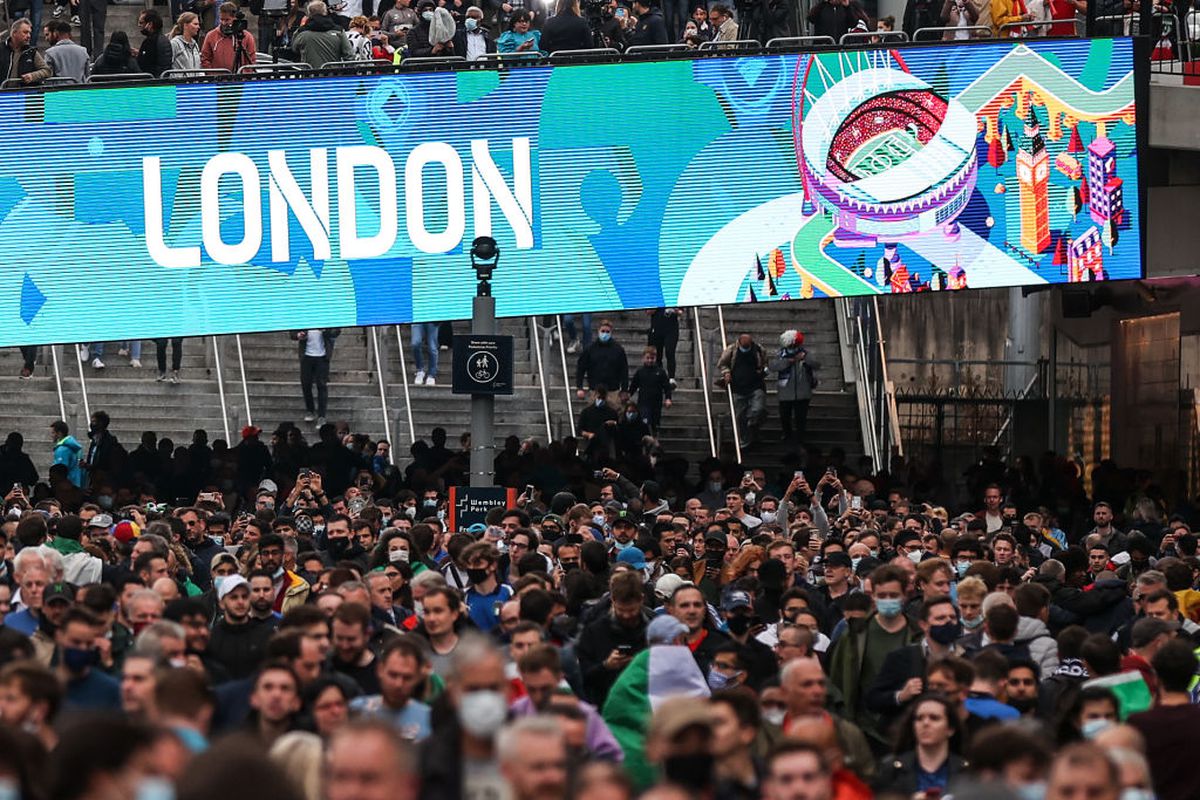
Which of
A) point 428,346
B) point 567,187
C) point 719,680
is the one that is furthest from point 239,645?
point 428,346

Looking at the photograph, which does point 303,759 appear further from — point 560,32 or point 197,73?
point 560,32

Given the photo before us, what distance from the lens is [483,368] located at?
74.8ft

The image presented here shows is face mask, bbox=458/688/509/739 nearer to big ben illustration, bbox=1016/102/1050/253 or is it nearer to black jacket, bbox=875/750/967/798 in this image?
black jacket, bbox=875/750/967/798

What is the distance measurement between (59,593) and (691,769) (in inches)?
241

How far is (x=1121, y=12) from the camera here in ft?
91.8

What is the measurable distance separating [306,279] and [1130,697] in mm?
15935

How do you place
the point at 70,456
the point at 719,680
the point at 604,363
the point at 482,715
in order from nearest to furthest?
the point at 482,715 < the point at 719,680 < the point at 70,456 < the point at 604,363

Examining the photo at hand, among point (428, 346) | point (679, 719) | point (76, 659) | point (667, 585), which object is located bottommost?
point (428, 346)

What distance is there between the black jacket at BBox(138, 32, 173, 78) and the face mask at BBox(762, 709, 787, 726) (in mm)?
17049

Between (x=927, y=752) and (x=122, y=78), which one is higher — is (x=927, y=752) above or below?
below

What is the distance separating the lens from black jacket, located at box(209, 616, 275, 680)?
12281 millimetres

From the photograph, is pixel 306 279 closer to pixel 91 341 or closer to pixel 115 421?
pixel 91 341

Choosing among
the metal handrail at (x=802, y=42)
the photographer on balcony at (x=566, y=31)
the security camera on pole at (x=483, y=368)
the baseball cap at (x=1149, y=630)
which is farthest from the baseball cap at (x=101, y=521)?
the metal handrail at (x=802, y=42)

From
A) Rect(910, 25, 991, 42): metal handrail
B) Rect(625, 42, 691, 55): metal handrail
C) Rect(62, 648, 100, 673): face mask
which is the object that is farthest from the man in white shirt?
Rect(62, 648, 100, 673): face mask
